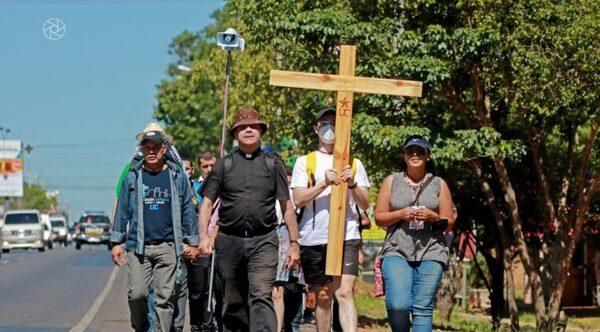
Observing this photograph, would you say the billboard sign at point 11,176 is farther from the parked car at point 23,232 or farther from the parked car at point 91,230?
the parked car at point 23,232

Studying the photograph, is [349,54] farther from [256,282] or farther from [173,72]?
[173,72]

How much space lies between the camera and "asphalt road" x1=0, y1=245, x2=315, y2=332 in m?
16.7

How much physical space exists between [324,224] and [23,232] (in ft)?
159

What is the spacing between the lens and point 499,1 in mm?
18625

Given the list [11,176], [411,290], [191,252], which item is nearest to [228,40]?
[191,252]

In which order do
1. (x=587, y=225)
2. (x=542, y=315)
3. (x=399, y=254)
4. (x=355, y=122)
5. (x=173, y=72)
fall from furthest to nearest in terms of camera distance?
(x=173, y=72) → (x=587, y=225) → (x=542, y=315) → (x=355, y=122) → (x=399, y=254)

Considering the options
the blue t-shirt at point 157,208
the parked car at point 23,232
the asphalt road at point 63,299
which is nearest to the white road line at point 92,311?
the asphalt road at point 63,299

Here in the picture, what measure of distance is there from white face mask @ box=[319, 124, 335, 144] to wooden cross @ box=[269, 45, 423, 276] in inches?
10.5

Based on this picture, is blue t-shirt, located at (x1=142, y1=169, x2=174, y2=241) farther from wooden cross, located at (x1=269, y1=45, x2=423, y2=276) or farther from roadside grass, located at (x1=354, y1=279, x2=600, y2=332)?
roadside grass, located at (x1=354, y1=279, x2=600, y2=332)

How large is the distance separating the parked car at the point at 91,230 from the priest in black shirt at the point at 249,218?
5376cm

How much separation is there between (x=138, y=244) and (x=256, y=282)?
3.27 feet

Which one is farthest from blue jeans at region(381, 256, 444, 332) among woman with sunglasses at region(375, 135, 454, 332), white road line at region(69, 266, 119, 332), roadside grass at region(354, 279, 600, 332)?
roadside grass at region(354, 279, 600, 332)

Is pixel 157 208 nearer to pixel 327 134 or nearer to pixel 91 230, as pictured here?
pixel 327 134

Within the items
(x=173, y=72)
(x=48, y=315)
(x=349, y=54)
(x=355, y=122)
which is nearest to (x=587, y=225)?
(x=355, y=122)
